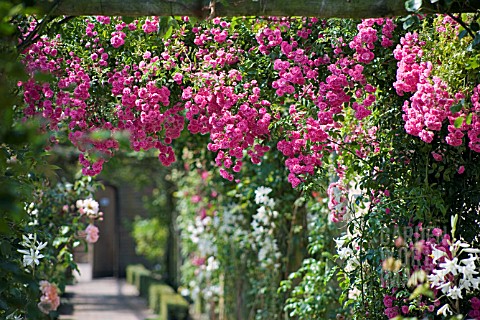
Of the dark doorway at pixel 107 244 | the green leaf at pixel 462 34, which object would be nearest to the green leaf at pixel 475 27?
the green leaf at pixel 462 34

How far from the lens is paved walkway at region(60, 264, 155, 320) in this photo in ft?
35.0

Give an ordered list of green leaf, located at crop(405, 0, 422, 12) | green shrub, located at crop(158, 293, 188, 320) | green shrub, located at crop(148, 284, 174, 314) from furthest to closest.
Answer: green shrub, located at crop(148, 284, 174, 314)
green shrub, located at crop(158, 293, 188, 320)
green leaf, located at crop(405, 0, 422, 12)

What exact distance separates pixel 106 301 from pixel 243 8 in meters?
10.3

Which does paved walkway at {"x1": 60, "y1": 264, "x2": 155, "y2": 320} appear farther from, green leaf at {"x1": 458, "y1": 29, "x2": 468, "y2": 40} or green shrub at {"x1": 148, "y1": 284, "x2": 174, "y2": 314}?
green leaf at {"x1": 458, "y1": 29, "x2": 468, "y2": 40}

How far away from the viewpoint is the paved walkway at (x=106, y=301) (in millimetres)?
10660

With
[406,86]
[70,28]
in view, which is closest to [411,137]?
[406,86]

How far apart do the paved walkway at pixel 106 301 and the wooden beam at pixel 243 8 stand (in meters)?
6.11

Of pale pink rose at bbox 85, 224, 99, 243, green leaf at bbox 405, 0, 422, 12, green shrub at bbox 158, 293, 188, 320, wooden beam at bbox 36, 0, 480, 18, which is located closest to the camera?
green leaf at bbox 405, 0, 422, 12

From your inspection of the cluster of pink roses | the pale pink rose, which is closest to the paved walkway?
the pale pink rose

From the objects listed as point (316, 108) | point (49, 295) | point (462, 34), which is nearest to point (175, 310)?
point (49, 295)

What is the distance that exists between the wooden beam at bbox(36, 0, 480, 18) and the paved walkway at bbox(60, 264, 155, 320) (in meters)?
6.11

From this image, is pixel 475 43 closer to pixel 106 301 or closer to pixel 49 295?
pixel 49 295

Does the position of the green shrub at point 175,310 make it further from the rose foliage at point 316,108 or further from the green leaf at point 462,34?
the green leaf at point 462,34

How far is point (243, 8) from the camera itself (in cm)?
300
